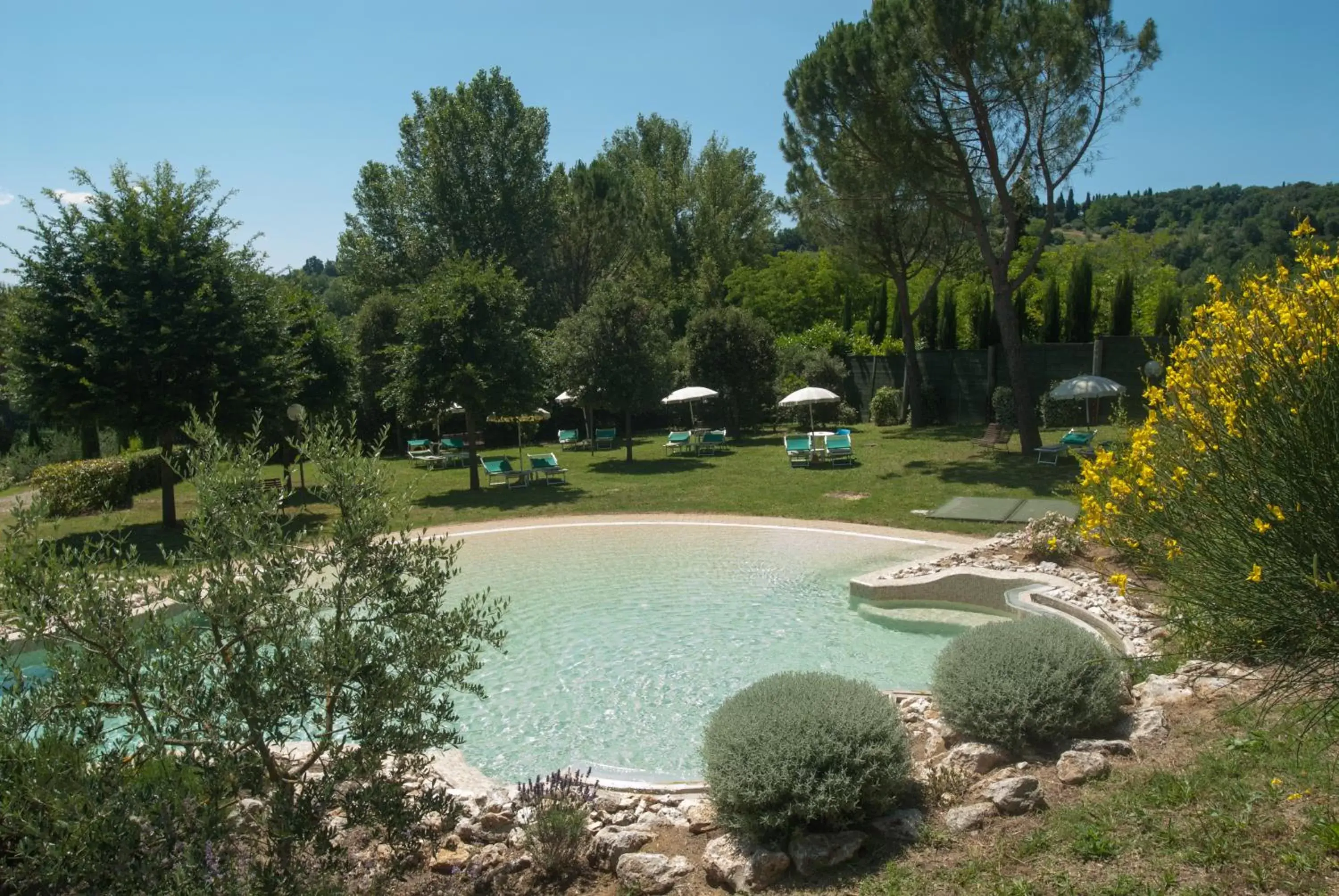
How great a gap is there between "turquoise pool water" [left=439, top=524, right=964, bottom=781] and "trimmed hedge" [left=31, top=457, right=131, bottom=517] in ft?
27.9

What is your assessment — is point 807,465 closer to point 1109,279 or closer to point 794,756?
point 794,756

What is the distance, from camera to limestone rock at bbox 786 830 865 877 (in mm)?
4039

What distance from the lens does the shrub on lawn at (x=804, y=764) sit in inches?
164

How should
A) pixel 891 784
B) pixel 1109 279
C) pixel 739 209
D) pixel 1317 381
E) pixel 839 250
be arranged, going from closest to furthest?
pixel 1317 381 → pixel 891 784 → pixel 839 250 → pixel 1109 279 → pixel 739 209

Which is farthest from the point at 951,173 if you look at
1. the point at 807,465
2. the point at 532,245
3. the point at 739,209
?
the point at 739,209

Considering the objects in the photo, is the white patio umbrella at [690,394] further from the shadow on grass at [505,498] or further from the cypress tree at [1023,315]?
the cypress tree at [1023,315]

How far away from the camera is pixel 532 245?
37.7 m

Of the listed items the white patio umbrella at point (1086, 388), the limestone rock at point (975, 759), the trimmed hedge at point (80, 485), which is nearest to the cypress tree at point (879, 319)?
the white patio umbrella at point (1086, 388)

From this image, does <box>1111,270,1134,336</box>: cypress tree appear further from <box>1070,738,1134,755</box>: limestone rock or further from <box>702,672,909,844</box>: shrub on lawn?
<box>702,672,909,844</box>: shrub on lawn

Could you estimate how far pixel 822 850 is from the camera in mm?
4094

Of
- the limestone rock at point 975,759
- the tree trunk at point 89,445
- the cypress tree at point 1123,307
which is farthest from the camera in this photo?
the tree trunk at point 89,445

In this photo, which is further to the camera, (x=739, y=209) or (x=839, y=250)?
(x=739, y=209)

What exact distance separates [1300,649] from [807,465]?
697 inches

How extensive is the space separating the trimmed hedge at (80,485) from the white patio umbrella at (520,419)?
7.47 m
